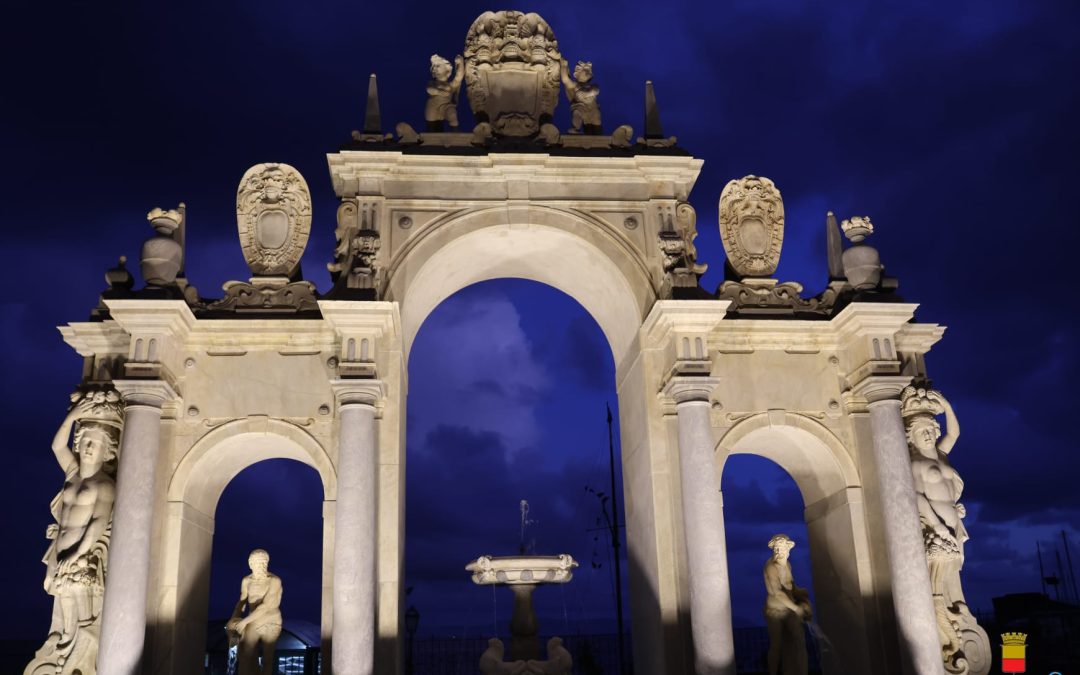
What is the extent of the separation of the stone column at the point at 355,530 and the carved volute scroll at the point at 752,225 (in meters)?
7.52

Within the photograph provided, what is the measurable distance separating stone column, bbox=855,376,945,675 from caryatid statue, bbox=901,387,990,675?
1.41ft

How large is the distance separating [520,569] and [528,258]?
6.71 m

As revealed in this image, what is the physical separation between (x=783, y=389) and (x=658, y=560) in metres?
3.93

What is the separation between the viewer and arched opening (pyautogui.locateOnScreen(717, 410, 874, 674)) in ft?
53.5

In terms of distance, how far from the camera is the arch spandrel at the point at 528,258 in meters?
17.1

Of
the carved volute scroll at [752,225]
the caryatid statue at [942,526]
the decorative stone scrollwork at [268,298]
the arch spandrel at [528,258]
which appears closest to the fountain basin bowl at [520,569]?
the arch spandrel at [528,258]

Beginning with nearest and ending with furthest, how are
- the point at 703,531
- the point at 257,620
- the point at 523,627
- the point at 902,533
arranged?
the point at 703,531 < the point at 257,620 < the point at 523,627 < the point at 902,533

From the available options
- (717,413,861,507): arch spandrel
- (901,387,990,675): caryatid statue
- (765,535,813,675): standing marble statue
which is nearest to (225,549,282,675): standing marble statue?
(717,413,861,507): arch spandrel

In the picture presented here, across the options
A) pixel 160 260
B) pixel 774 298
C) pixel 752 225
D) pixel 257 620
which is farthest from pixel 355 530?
pixel 752 225

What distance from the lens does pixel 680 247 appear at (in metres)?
17.0

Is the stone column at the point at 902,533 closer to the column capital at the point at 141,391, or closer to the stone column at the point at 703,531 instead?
the stone column at the point at 703,531

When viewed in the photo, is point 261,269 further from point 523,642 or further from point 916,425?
point 916,425

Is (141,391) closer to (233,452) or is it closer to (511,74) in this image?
(233,452)

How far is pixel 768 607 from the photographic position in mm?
15828
